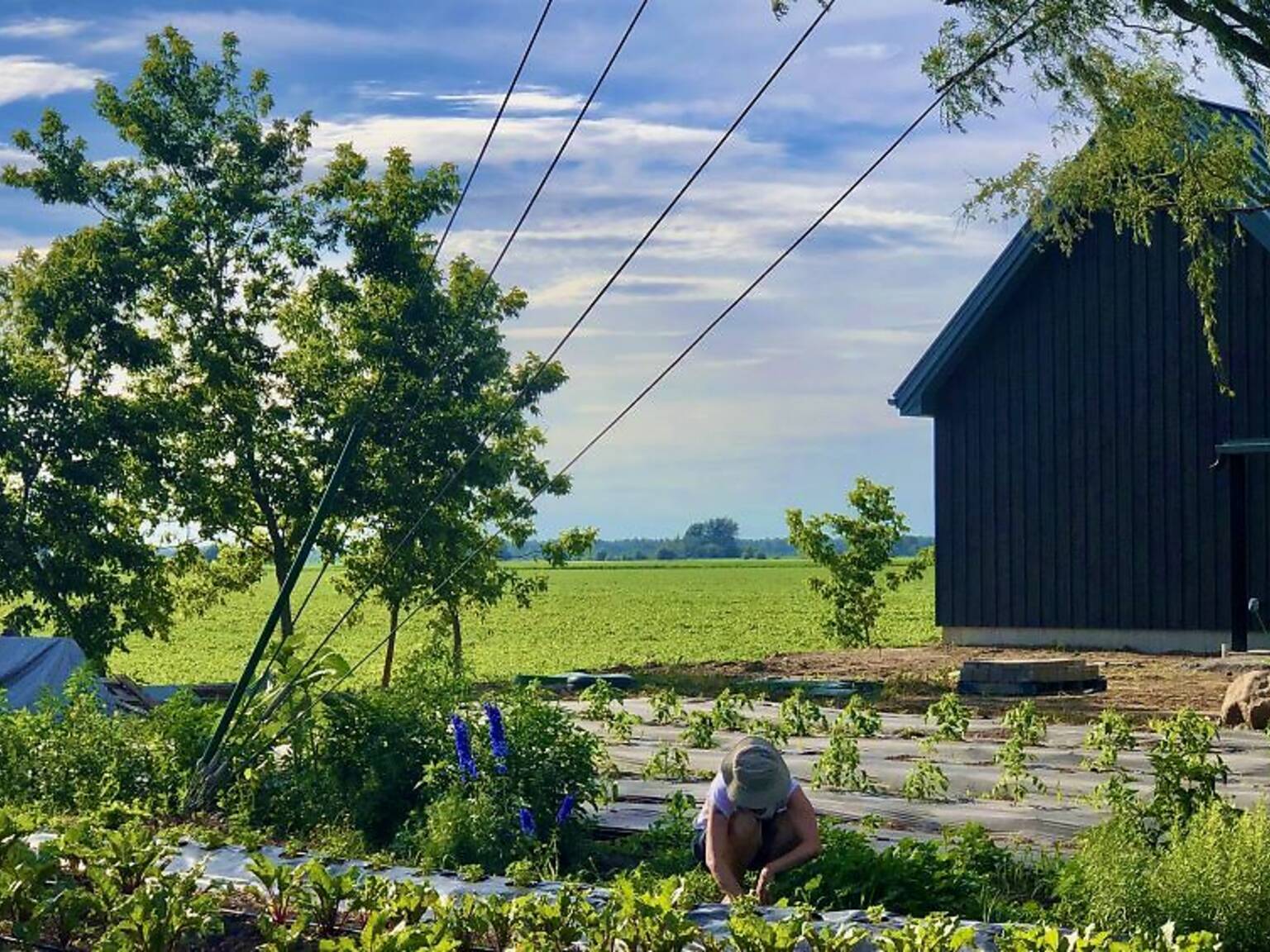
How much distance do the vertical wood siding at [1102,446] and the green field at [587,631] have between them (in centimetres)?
344

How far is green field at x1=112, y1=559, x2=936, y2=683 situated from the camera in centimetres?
Answer: 2844

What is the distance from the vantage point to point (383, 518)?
786 inches

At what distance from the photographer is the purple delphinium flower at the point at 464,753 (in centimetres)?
718

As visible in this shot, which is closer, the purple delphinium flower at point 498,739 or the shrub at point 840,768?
the purple delphinium flower at point 498,739

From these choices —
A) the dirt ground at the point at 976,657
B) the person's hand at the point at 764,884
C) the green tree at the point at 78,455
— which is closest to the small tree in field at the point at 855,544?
the dirt ground at the point at 976,657

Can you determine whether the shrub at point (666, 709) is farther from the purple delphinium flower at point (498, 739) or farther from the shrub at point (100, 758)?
the purple delphinium flower at point (498, 739)

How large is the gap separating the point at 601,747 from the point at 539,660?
60.0 feet

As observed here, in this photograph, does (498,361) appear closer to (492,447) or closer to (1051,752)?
(492,447)

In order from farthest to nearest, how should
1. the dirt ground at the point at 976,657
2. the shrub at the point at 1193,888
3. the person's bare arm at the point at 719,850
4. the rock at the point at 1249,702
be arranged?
the dirt ground at the point at 976,657 < the rock at the point at 1249,702 < the person's bare arm at the point at 719,850 < the shrub at the point at 1193,888

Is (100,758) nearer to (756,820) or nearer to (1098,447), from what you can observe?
(756,820)

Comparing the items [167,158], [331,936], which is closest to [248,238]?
[167,158]

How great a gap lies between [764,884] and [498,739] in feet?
5.02

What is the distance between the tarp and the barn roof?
11326mm

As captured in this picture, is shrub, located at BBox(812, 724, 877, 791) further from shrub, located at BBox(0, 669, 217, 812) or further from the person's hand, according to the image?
shrub, located at BBox(0, 669, 217, 812)
